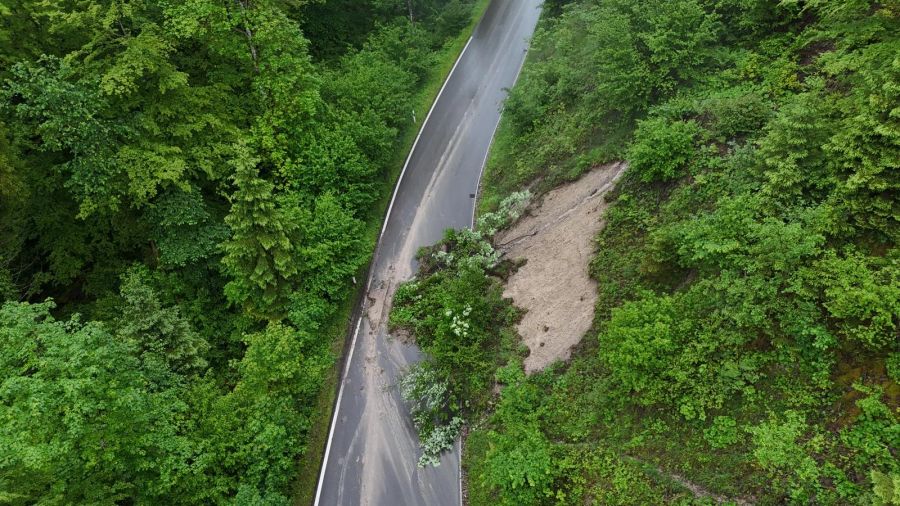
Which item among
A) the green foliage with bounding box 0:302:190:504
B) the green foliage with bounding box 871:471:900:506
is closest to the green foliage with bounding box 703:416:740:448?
the green foliage with bounding box 871:471:900:506

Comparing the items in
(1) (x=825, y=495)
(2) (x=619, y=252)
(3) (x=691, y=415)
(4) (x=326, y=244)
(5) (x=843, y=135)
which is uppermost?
(4) (x=326, y=244)

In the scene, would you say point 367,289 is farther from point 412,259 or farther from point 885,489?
point 885,489

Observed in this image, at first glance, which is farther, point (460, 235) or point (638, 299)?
point (460, 235)

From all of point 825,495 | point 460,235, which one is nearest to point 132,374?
point 460,235

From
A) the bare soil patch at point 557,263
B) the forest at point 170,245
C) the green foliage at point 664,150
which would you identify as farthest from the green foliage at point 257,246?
the green foliage at point 664,150

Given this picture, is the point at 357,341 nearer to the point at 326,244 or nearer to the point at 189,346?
the point at 326,244

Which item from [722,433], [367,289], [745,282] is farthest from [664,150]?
[367,289]
